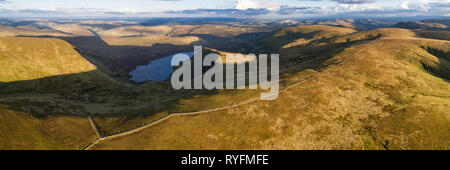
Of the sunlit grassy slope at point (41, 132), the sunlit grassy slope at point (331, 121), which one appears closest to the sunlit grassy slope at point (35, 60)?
the sunlit grassy slope at point (41, 132)

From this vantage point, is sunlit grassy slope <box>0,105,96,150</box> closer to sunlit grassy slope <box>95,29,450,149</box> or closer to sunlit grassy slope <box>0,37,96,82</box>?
sunlit grassy slope <box>95,29,450,149</box>

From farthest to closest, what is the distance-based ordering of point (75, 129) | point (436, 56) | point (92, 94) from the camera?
point (436, 56)
point (92, 94)
point (75, 129)

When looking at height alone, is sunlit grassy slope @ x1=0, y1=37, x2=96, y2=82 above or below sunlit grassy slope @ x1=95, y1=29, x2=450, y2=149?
above

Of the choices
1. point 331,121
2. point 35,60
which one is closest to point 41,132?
point 331,121

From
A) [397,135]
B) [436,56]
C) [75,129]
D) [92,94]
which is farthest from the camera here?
[436,56]

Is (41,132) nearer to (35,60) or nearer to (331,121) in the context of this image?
(331,121)

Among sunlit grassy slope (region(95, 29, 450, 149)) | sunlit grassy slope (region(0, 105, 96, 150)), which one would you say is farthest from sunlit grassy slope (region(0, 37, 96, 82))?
sunlit grassy slope (region(95, 29, 450, 149))
